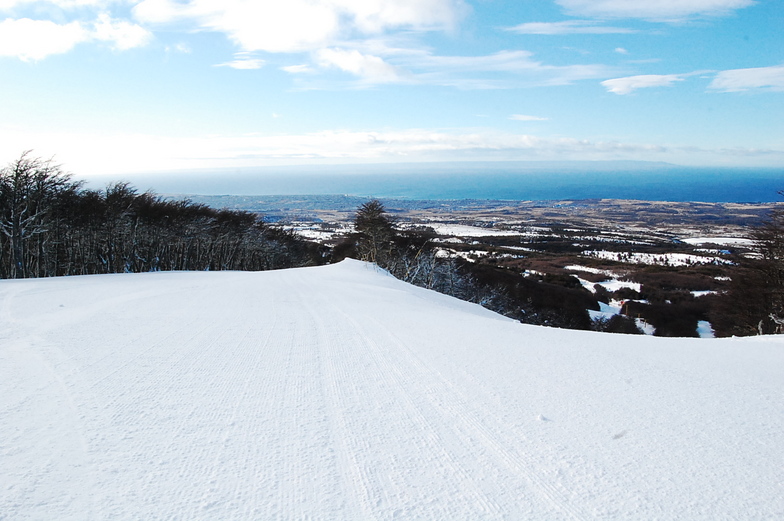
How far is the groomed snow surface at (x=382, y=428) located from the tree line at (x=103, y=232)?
22.2 metres

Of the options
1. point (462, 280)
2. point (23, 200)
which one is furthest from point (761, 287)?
point (23, 200)

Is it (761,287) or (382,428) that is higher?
(382,428)

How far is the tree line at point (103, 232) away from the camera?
70.2 ft

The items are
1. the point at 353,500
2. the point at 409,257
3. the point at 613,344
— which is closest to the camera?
the point at 353,500

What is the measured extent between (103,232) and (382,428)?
32106 millimetres

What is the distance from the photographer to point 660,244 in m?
85.6

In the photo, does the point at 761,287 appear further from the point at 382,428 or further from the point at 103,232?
the point at 103,232

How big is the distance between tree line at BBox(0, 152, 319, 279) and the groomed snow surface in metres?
22.2

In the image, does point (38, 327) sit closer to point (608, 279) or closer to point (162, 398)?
point (162, 398)

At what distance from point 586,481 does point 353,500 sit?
1.25 m

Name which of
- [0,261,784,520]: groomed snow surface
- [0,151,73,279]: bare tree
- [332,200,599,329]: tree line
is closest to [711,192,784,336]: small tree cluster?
[332,200,599,329]: tree line

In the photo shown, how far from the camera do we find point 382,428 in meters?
2.86

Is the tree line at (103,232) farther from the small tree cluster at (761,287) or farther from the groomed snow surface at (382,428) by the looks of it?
the small tree cluster at (761,287)

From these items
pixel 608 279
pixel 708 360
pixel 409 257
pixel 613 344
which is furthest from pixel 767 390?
pixel 608 279
